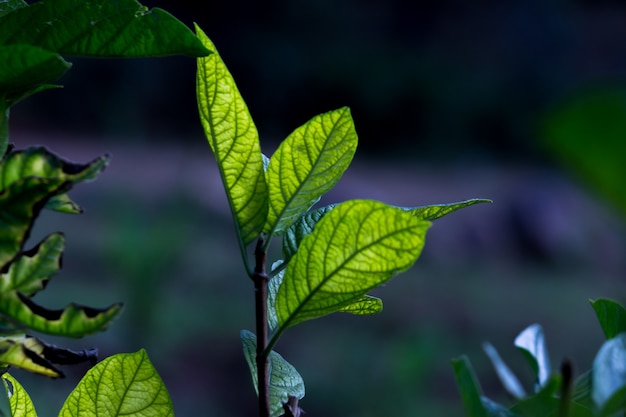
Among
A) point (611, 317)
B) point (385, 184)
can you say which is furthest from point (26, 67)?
point (385, 184)

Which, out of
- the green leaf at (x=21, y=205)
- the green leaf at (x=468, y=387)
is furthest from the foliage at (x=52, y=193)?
the green leaf at (x=468, y=387)

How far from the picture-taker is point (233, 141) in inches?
13.8

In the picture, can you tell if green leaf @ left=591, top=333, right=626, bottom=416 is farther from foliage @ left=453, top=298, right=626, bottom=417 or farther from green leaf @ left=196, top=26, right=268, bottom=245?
green leaf @ left=196, top=26, right=268, bottom=245

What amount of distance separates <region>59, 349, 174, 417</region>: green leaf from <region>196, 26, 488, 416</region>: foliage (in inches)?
1.7

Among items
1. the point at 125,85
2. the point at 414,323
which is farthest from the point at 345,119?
the point at 125,85

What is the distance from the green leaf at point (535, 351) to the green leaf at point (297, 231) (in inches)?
4.1

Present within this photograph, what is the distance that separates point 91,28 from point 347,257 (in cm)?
15

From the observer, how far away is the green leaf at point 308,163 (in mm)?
350

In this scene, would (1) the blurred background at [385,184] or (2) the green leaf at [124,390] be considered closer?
(2) the green leaf at [124,390]

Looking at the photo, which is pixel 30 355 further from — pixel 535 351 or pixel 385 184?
pixel 385 184

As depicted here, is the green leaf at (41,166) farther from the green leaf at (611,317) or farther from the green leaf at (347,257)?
the green leaf at (611,317)

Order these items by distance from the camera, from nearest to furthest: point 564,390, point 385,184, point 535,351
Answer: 1. point 564,390
2. point 535,351
3. point 385,184

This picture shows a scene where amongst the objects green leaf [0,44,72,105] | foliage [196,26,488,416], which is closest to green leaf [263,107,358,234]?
foliage [196,26,488,416]

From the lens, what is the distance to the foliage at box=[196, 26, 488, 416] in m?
0.31
